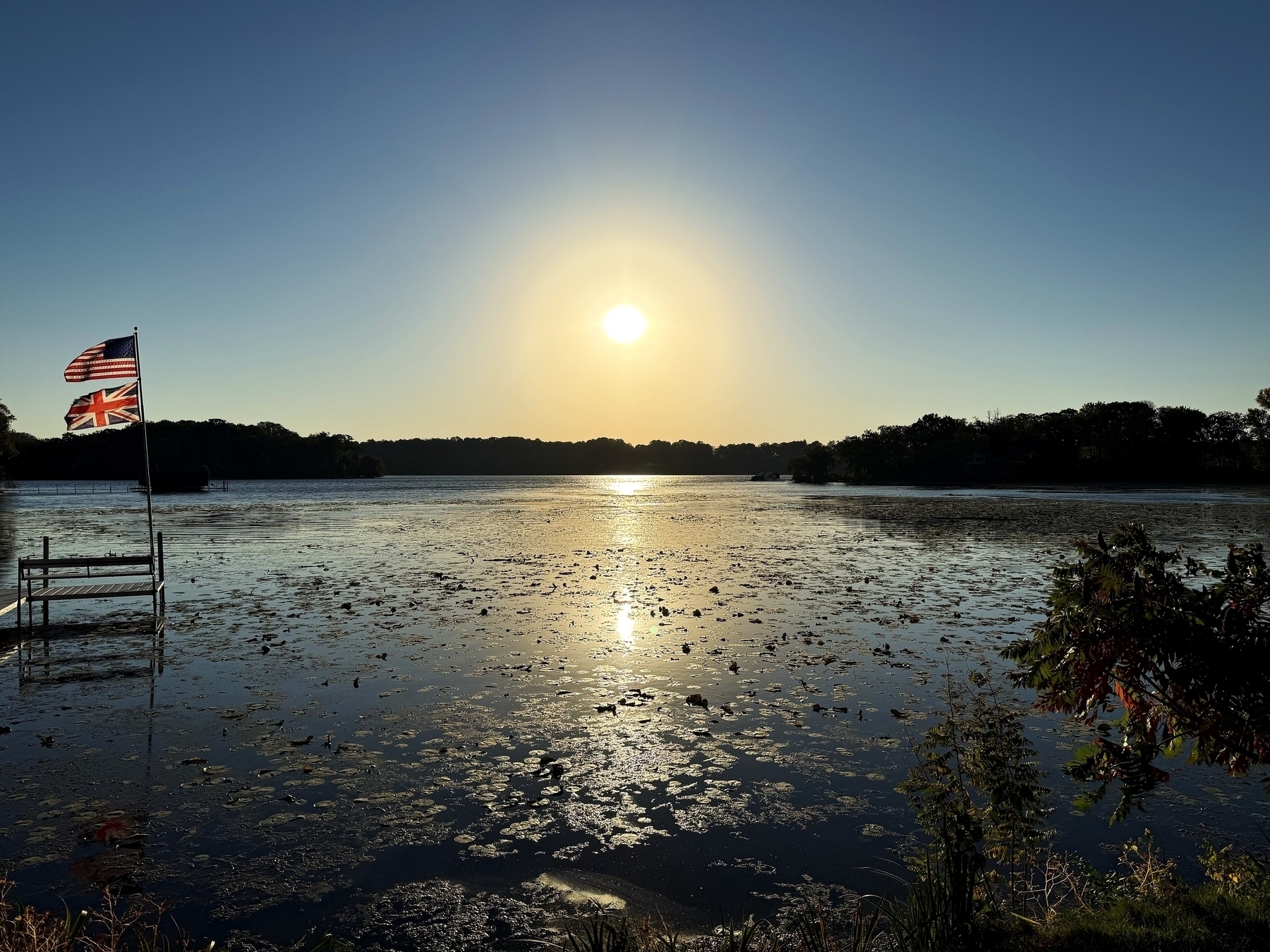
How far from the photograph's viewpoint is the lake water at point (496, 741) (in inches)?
266

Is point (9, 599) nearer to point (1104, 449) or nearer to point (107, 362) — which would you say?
point (107, 362)

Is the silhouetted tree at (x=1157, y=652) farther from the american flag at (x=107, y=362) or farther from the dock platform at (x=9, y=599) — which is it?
the american flag at (x=107, y=362)

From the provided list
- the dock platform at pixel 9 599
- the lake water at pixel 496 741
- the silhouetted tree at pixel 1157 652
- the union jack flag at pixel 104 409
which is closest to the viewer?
the silhouetted tree at pixel 1157 652

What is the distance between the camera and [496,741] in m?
9.93

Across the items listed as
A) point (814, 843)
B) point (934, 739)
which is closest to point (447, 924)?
point (814, 843)

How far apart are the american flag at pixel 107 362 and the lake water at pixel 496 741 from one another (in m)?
6.17

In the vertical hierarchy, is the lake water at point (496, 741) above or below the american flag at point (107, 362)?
below

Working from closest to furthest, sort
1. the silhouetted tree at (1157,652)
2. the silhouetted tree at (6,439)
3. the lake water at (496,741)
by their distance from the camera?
the silhouetted tree at (1157,652) → the lake water at (496,741) → the silhouetted tree at (6,439)

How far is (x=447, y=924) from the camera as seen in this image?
592cm

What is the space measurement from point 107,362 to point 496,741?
1698 centimetres

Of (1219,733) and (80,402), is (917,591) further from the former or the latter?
(80,402)

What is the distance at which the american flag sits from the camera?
19906mm

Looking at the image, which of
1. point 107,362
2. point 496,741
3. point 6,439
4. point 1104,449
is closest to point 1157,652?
point 496,741

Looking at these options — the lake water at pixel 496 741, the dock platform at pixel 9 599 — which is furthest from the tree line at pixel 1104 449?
the dock platform at pixel 9 599
